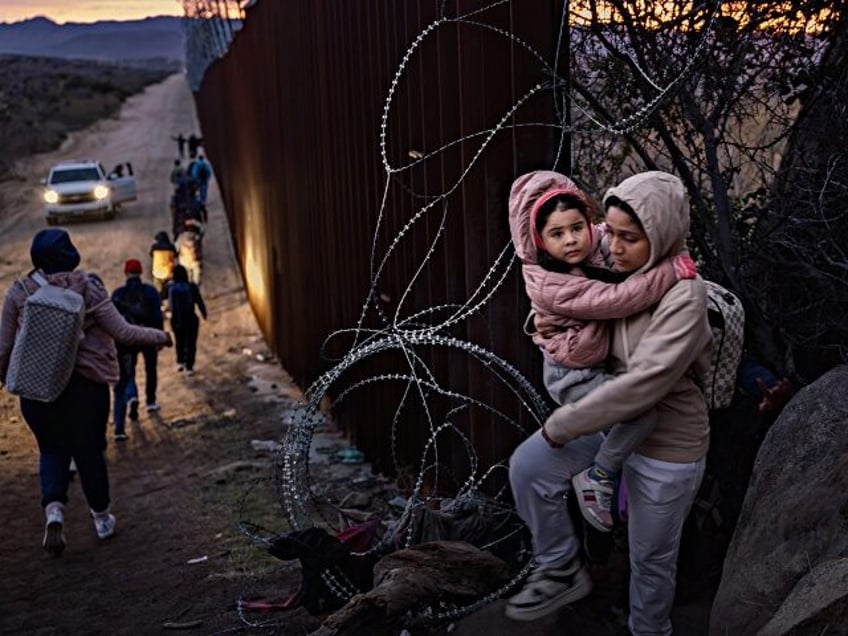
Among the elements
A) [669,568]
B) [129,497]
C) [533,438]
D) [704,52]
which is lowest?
[129,497]

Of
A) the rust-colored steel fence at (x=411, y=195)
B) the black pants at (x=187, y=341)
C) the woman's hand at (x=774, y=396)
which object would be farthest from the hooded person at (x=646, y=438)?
the black pants at (x=187, y=341)

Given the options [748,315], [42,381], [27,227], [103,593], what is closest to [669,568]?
[748,315]

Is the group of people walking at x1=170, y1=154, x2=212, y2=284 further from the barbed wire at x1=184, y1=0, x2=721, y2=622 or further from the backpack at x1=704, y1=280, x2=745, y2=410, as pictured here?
the backpack at x1=704, y1=280, x2=745, y2=410

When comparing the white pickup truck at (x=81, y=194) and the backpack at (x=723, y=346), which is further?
the white pickup truck at (x=81, y=194)

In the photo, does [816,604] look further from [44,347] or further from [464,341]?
[44,347]

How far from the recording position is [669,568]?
3213mm

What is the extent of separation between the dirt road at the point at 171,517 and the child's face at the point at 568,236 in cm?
203

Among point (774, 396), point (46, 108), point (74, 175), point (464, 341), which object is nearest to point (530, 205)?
point (774, 396)

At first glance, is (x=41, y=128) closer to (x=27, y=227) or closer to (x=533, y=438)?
(x=27, y=227)

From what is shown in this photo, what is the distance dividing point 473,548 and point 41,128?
140ft

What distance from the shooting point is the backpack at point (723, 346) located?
3270mm

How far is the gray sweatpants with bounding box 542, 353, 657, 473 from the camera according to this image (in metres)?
3.00

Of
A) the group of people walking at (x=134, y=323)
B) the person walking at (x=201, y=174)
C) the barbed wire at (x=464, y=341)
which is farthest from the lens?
the person walking at (x=201, y=174)

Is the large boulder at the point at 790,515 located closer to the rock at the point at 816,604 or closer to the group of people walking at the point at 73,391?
the rock at the point at 816,604
